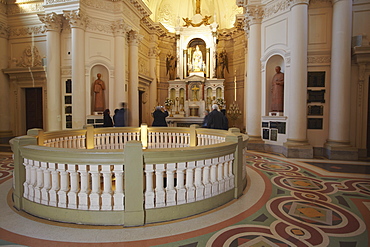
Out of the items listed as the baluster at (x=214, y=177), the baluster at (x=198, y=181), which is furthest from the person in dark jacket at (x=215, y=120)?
the baluster at (x=198, y=181)

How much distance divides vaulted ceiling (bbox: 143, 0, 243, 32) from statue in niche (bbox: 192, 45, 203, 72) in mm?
2794

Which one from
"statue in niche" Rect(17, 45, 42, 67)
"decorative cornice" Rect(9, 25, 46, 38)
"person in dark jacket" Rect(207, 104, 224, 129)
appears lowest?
"person in dark jacket" Rect(207, 104, 224, 129)

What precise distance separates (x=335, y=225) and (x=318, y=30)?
7670 mm

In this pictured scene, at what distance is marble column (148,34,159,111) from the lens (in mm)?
16750

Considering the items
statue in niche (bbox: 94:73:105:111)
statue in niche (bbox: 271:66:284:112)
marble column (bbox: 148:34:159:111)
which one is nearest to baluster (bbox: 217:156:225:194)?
statue in niche (bbox: 271:66:284:112)

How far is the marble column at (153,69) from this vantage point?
16.8m

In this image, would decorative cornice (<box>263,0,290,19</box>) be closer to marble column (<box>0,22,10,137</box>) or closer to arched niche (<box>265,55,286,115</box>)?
arched niche (<box>265,55,286,115</box>)

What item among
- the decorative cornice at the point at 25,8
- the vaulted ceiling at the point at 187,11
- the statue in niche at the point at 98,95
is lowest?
the statue in niche at the point at 98,95

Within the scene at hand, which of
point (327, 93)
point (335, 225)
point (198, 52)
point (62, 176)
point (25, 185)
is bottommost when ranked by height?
point (335, 225)

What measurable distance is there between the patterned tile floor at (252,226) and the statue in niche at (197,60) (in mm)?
13575

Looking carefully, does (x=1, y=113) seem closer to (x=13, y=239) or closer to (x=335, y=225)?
(x=13, y=239)

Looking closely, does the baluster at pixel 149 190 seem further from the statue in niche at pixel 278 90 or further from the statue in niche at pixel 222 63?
the statue in niche at pixel 222 63

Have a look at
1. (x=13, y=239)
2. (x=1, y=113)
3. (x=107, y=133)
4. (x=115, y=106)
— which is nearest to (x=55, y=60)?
(x=115, y=106)

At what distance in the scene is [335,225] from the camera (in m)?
3.22
